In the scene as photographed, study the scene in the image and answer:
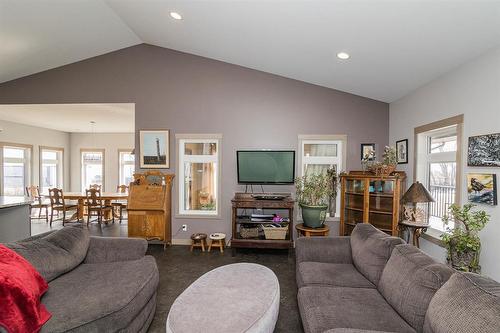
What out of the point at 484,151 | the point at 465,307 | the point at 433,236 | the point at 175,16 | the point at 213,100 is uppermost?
the point at 175,16

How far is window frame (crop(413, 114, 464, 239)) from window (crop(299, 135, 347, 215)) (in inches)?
46.6

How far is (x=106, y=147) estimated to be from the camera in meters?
8.92

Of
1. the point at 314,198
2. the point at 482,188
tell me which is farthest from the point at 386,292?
the point at 314,198

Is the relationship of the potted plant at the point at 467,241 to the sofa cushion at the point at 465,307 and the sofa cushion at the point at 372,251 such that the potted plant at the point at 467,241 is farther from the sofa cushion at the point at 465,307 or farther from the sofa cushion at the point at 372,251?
the sofa cushion at the point at 465,307

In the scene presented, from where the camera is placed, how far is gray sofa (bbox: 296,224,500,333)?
1.29 metres

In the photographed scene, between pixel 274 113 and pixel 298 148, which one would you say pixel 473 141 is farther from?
pixel 274 113

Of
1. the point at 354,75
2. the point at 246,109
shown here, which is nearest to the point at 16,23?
the point at 246,109

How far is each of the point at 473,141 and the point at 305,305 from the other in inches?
93.6

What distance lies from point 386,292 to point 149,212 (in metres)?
3.79

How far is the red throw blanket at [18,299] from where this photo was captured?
4.61 feet

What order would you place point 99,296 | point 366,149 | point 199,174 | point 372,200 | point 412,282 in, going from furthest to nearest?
point 199,174 < point 366,149 < point 372,200 < point 99,296 < point 412,282

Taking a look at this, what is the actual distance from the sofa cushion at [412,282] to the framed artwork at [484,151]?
124 centimetres

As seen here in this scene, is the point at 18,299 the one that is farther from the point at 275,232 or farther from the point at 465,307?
the point at 275,232

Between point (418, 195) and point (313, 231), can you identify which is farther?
point (313, 231)
